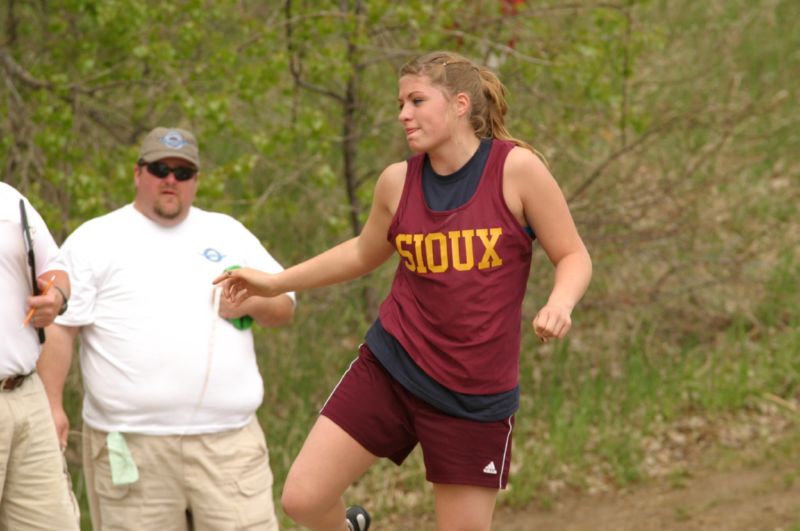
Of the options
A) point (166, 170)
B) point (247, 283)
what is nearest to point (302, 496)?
point (247, 283)

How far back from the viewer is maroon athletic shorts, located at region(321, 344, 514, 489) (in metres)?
4.08

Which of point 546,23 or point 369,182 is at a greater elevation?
point 546,23

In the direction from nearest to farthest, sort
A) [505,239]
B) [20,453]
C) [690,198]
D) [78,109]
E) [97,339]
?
[505,239] < [20,453] < [97,339] < [78,109] < [690,198]

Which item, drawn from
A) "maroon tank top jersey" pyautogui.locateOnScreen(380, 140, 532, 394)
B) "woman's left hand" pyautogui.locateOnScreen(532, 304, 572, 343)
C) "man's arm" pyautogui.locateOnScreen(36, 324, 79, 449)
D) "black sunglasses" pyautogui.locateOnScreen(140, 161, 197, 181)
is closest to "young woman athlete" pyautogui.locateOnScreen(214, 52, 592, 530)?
"maroon tank top jersey" pyautogui.locateOnScreen(380, 140, 532, 394)

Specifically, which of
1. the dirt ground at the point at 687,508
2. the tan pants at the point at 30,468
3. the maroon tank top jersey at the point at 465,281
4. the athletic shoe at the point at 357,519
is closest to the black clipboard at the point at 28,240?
the tan pants at the point at 30,468

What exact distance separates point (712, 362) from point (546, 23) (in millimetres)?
2626

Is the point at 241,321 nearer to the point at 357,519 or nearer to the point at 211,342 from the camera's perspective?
the point at 211,342

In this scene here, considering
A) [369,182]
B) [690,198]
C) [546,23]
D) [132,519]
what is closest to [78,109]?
[369,182]

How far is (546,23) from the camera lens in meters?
8.62

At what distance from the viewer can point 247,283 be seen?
4324 mm

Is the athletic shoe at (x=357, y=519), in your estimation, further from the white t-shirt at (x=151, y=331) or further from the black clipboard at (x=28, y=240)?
the black clipboard at (x=28, y=240)

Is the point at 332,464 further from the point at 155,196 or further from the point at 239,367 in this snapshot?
the point at 155,196

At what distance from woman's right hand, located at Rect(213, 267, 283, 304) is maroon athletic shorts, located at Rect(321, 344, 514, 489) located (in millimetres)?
384

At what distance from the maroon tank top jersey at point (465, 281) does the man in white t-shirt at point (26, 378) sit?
1.26 meters
